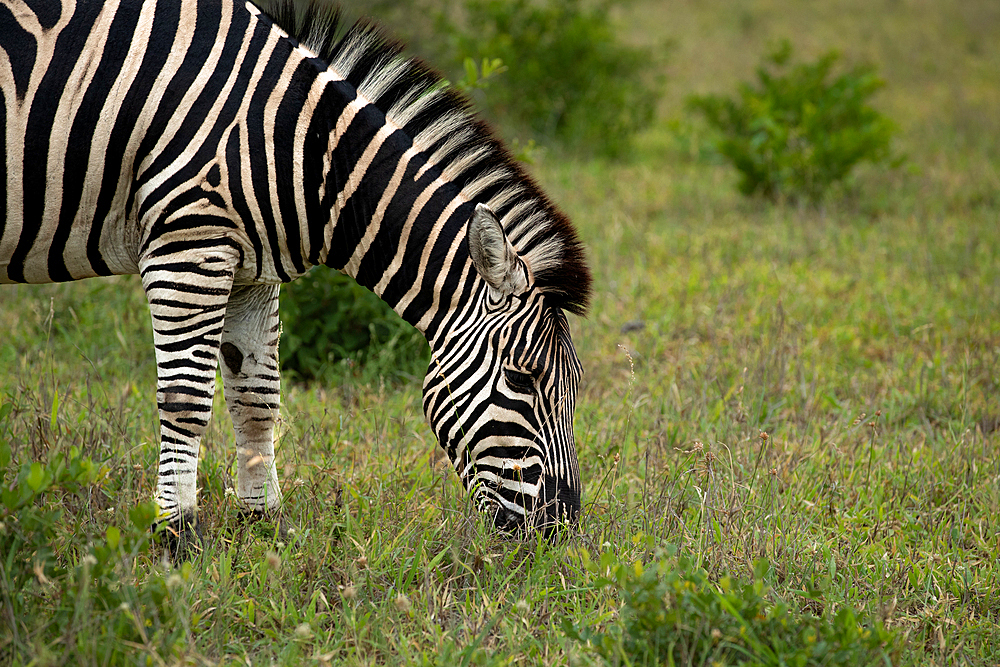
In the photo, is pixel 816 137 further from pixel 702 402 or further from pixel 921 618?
pixel 921 618

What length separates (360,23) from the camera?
11.2 feet

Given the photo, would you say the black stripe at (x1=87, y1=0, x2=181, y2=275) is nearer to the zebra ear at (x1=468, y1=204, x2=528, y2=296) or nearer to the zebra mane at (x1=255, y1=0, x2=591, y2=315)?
the zebra mane at (x1=255, y1=0, x2=591, y2=315)

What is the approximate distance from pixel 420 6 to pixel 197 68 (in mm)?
8862

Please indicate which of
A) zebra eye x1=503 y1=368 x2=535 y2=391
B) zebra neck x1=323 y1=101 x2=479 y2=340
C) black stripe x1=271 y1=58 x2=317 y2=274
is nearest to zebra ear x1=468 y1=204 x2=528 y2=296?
zebra neck x1=323 y1=101 x2=479 y2=340

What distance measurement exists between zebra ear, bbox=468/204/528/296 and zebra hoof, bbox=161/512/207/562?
1.46 metres

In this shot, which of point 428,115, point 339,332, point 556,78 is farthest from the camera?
point 556,78

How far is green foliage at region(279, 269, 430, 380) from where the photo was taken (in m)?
5.39

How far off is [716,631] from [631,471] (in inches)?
68.7

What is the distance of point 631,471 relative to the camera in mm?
4211

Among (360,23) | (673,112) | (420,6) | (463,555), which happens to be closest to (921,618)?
(463,555)

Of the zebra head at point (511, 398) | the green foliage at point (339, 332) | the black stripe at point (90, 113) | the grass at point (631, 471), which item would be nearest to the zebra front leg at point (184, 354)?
the grass at point (631, 471)

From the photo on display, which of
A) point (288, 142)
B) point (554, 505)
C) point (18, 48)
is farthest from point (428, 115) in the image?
point (554, 505)

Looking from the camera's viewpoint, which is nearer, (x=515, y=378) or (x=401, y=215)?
(x=515, y=378)

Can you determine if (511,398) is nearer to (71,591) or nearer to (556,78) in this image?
(71,591)
